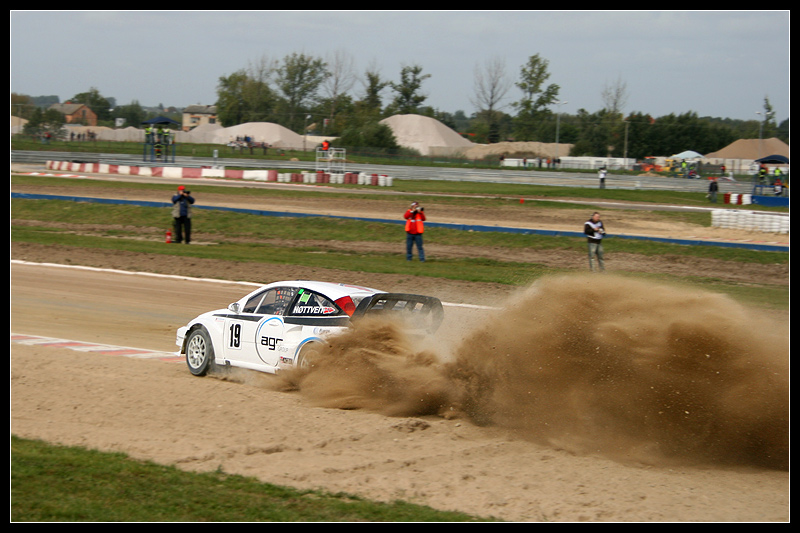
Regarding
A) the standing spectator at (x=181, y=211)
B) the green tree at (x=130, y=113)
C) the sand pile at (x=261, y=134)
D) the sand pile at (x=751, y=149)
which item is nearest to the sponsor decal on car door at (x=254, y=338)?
the standing spectator at (x=181, y=211)

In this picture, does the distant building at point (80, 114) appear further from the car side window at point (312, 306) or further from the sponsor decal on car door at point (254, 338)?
the car side window at point (312, 306)

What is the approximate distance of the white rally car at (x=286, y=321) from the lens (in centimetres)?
943

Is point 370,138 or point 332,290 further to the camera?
point 370,138

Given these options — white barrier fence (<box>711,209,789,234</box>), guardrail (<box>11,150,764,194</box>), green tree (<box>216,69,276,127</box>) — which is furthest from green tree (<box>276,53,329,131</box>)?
white barrier fence (<box>711,209,789,234</box>)

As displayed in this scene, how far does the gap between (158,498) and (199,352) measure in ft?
16.3

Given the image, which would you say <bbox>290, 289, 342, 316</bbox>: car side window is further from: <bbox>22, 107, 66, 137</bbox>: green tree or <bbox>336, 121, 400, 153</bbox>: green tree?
<bbox>336, 121, 400, 153</bbox>: green tree

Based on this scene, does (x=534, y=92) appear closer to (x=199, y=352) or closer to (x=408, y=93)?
(x=408, y=93)

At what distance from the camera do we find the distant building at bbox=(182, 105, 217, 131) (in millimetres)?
141337

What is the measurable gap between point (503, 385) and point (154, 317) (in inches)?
342

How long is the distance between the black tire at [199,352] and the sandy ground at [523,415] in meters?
0.46

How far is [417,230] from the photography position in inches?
→ 850

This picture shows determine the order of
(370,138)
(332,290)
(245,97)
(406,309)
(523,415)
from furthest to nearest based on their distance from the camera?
1. (245,97)
2. (370,138)
3. (332,290)
4. (406,309)
5. (523,415)

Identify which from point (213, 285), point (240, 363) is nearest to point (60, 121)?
point (213, 285)

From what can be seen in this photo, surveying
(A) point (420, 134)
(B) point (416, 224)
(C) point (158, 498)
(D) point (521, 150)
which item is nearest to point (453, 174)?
(D) point (521, 150)
